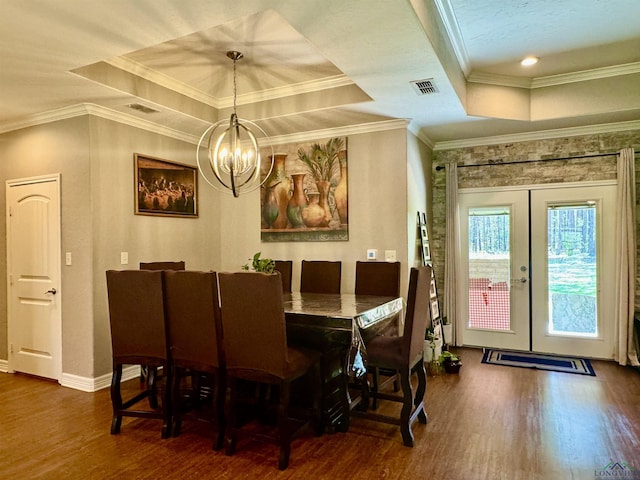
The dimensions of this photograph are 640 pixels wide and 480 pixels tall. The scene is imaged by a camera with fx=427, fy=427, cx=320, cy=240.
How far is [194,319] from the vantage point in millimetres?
2865

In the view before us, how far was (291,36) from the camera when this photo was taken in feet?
11.0

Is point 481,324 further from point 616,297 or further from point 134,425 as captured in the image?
point 134,425

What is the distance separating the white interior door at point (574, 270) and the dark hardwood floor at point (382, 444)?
1.08 meters

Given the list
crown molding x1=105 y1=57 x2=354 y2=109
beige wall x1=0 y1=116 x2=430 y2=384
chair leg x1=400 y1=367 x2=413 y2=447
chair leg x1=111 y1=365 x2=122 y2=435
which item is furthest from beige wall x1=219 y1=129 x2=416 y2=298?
chair leg x1=111 y1=365 x2=122 y2=435

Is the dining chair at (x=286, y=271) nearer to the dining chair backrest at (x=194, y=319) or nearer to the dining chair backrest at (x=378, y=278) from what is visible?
the dining chair backrest at (x=378, y=278)

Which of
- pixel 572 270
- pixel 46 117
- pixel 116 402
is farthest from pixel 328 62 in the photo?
pixel 572 270

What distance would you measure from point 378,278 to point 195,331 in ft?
6.75

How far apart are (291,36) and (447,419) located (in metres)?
3.20

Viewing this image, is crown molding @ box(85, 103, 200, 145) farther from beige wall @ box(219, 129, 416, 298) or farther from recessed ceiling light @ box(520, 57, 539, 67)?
recessed ceiling light @ box(520, 57, 539, 67)

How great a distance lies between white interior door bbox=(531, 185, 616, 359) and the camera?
4766 mm

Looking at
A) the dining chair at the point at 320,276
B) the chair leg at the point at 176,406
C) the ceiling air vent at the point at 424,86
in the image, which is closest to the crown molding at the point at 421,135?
the ceiling air vent at the point at 424,86

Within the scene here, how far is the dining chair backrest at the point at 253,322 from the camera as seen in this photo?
8.45 ft

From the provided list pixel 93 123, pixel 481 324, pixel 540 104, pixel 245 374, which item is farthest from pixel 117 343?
pixel 540 104

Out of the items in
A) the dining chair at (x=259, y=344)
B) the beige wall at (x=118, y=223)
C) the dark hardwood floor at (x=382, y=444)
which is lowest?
the dark hardwood floor at (x=382, y=444)
